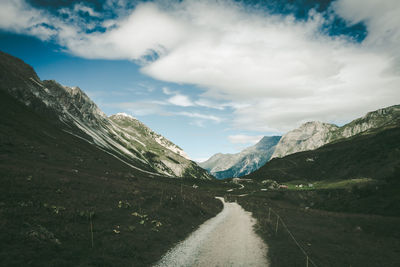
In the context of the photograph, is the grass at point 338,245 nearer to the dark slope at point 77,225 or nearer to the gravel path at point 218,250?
the gravel path at point 218,250

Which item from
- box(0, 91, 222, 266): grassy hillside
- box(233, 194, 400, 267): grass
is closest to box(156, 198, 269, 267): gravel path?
box(233, 194, 400, 267): grass

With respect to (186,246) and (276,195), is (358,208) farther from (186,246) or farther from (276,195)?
(186,246)

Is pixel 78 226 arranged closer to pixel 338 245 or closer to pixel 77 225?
pixel 77 225

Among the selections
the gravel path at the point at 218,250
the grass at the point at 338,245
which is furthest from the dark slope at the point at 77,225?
the grass at the point at 338,245

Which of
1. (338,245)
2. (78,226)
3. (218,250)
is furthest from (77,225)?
(338,245)

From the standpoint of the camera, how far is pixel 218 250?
1725cm

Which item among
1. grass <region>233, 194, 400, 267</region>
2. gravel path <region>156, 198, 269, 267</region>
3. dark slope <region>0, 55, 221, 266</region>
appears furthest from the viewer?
grass <region>233, 194, 400, 267</region>

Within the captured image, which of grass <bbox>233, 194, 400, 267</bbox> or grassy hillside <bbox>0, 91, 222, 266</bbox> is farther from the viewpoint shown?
grass <bbox>233, 194, 400, 267</bbox>

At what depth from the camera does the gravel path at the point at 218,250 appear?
48.3 feet

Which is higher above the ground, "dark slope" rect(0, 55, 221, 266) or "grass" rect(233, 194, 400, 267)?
"dark slope" rect(0, 55, 221, 266)

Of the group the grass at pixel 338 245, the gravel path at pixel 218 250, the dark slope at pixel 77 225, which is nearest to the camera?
the dark slope at pixel 77 225

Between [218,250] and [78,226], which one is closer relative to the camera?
[78,226]

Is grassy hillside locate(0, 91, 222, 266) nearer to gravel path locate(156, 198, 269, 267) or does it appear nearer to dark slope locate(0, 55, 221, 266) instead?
dark slope locate(0, 55, 221, 266)

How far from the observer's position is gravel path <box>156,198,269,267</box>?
14734 mm
